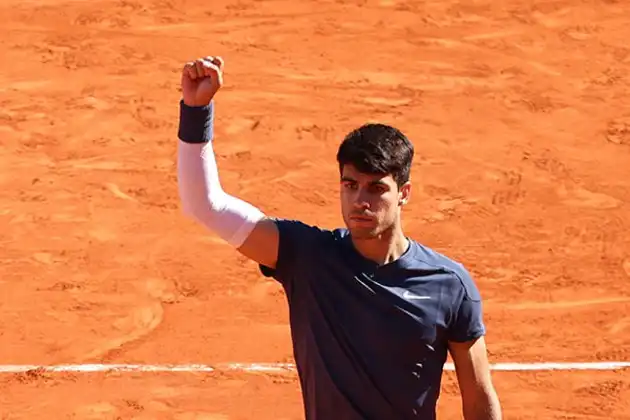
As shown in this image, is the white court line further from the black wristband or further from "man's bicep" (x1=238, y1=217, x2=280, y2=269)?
the black wristband

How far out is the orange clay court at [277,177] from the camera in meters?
7.91

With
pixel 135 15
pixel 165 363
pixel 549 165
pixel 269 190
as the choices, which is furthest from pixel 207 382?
pixel 135 15

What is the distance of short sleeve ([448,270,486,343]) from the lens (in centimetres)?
316

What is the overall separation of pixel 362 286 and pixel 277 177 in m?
7.40

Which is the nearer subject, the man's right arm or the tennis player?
the tennis player

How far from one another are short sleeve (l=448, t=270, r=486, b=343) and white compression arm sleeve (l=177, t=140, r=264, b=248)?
23.5 inches

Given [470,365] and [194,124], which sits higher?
[194,124]

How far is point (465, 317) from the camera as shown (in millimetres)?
3170

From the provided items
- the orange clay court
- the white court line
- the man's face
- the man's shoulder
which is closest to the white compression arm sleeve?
the man's face

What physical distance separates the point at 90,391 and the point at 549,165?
207 inches

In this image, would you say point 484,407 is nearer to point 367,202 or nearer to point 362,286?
point 362,286

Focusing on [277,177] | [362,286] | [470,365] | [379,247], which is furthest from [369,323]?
[277,177]

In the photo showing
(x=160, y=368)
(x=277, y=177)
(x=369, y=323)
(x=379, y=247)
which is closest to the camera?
(x=369, y=323)

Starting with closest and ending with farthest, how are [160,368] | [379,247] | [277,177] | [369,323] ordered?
[369,323]
[379,247]
[160,368]
[277,177]
